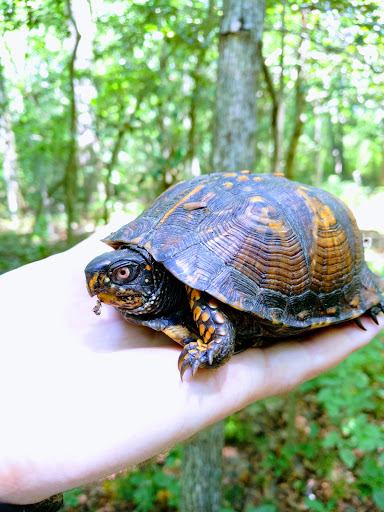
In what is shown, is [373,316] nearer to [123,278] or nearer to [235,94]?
[123,278]

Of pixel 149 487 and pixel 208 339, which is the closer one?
pixel 208 339

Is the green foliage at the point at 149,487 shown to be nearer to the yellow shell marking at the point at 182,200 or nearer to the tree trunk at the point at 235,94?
the tree trunk at the point at 235,94

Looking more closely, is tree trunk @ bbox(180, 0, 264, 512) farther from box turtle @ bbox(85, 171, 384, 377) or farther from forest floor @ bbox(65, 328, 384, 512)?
box turtle @ bbox(85, 171, 384, 377)

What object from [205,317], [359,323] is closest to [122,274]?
[205,317]

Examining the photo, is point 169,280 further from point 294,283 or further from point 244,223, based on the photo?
point 294,283

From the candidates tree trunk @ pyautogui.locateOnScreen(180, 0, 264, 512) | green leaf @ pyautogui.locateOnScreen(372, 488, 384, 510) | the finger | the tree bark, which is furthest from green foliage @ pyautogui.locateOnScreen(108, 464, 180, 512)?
the tree bark
